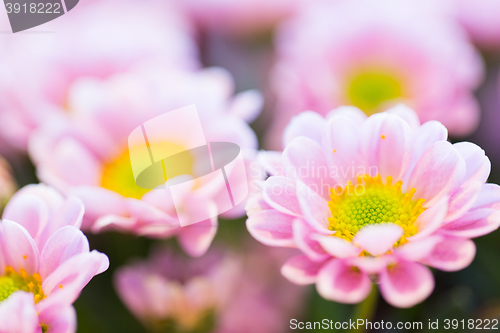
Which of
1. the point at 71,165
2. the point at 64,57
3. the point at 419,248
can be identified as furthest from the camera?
the point at 64,57

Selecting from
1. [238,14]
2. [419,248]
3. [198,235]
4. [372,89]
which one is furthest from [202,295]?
[238,14]

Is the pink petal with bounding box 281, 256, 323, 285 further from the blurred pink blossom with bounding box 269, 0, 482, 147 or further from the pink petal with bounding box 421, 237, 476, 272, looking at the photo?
the blurred pink blossom with bounding box 269, 0, 482, 147

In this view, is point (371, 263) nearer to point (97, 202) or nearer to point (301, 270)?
point (301, 270)

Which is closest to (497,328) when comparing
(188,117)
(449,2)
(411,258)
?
(411,258)

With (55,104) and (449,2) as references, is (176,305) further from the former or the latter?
(449,2)

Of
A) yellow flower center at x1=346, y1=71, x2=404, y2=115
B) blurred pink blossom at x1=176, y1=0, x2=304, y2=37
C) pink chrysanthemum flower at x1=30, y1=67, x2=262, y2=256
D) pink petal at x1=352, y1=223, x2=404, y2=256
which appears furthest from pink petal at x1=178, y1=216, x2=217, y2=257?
blurred pink blossom at x1=176, y1=0, x2=304, y2=37

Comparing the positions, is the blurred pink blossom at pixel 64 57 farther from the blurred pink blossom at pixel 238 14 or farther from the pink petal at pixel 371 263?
the pink petal at pixel 371 263
